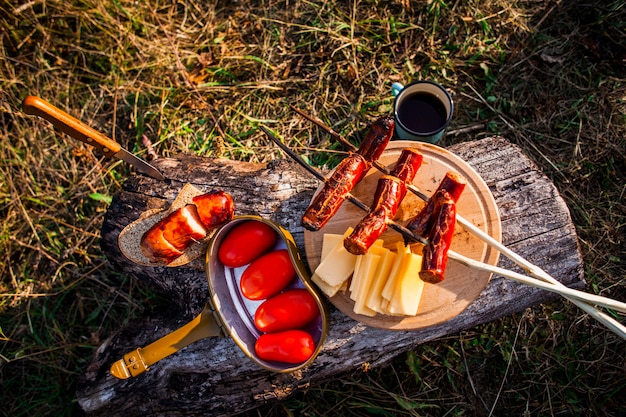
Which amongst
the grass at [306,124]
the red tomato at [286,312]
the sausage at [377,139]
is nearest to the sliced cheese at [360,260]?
the red tomato at [286,312]

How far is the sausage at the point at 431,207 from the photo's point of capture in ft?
10.3

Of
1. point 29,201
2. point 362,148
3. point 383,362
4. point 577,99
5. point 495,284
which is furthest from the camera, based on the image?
point 29,201

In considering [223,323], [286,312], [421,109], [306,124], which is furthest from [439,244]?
[306,124]

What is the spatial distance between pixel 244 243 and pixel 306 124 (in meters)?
2.26

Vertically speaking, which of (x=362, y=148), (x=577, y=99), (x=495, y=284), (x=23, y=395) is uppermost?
(x=362, y=148)

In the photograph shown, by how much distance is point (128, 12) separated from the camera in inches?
212

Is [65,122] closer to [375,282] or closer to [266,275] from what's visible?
[266,275]

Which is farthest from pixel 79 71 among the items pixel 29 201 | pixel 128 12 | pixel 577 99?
pixel 577 99

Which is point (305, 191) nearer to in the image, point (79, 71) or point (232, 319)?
point (232, 319)

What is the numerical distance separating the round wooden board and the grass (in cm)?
154

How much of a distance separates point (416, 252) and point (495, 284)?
837 millimetres

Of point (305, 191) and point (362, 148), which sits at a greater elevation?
point (362, 148)

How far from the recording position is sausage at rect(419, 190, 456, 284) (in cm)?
294

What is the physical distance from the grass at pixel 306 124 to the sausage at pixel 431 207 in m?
2.00
